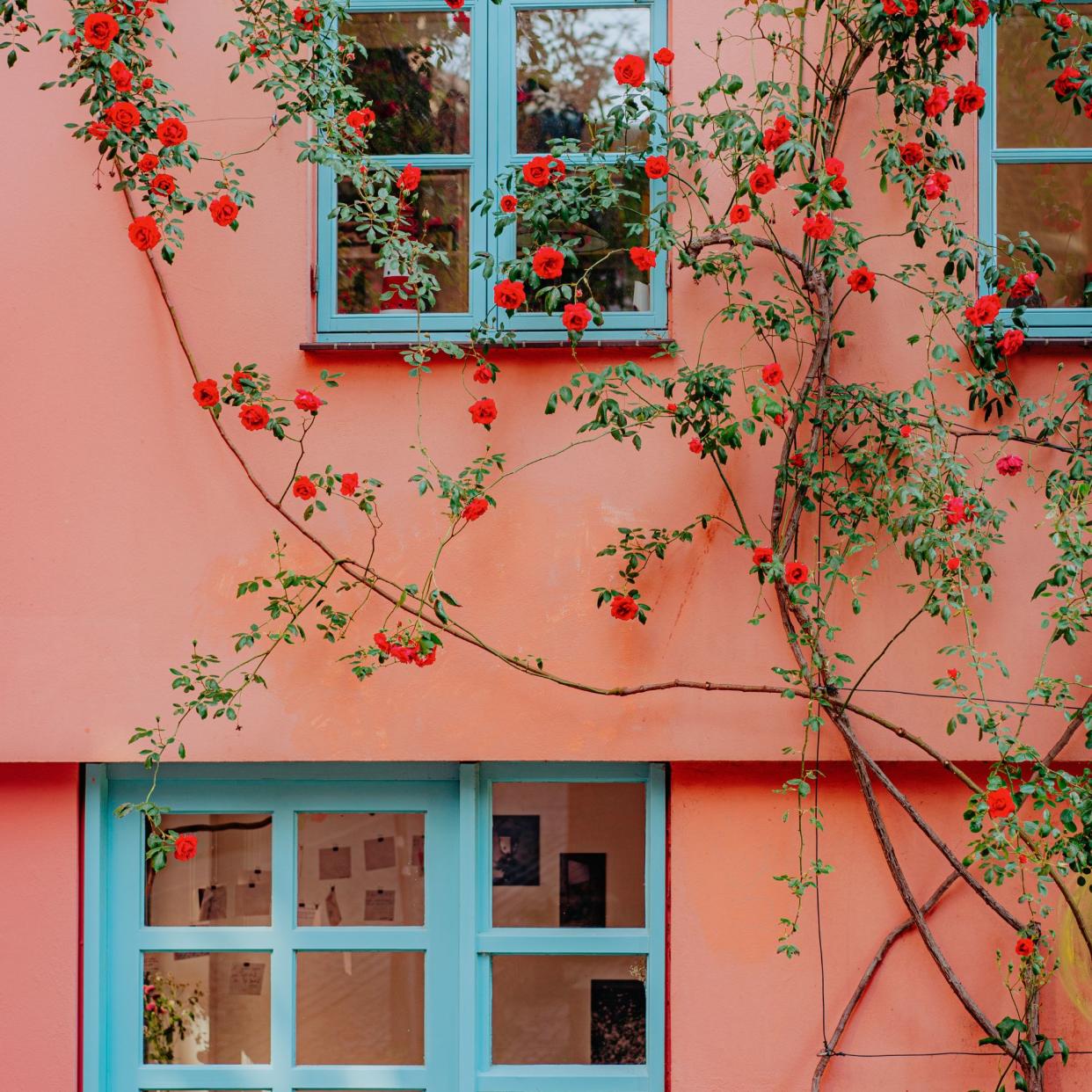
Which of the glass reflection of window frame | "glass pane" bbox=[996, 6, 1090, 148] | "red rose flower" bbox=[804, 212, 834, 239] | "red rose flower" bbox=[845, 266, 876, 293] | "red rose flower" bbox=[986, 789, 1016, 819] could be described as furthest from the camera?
"glass pane" bbox=[996, 6, 1090, 148]

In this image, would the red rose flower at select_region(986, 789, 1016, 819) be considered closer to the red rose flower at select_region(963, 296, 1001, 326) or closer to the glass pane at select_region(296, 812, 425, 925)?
the red rose flower at select_region(963, 296, 1001, 326)

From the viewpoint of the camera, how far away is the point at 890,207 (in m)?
3.11

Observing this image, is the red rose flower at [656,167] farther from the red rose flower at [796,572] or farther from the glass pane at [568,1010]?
the glass pane at [568,1010]

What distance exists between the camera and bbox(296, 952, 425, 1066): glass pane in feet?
10.6

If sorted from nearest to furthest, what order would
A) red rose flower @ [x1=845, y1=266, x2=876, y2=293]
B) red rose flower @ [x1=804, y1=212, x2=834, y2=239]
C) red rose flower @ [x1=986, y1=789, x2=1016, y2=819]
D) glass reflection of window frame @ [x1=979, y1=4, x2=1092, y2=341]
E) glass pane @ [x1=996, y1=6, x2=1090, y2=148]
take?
red rose flower @ [x1=986, y1=789, x2=1016, y2=819] < red rose flower @ [x1=804, y1=212, x2=834, y2=239] < red rose flower @ [x1=845, y1=266, x2=876, y2=293] < glass reflection of window frame @ [x1=979, y1=4, x2=1092, y2=341] < glass pane @ [x1=996, y1=6, x2=1090, y2=148]

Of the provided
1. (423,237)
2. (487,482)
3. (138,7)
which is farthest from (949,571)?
(138,7)

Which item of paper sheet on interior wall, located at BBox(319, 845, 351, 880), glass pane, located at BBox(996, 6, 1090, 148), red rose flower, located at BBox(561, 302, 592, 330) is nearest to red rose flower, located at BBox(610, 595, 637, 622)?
red rose flower, located at BBox(561, 302, 592, 330)

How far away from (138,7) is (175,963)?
2.69 meters

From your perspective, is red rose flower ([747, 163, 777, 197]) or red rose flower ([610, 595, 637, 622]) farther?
red rose flower ([610, 595, 637, 622])

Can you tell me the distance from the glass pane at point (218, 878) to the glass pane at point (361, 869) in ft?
0.40

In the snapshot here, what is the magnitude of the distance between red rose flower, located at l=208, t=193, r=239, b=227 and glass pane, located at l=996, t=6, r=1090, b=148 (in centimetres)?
220

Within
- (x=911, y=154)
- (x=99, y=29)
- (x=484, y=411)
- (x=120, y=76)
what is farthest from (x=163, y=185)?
(x=911, y=154)

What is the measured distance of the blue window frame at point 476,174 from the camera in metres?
3.14

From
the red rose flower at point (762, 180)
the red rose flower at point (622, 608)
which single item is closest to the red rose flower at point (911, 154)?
the red rose flower at point (762, 180)
